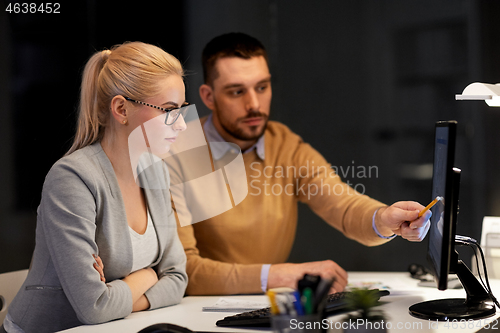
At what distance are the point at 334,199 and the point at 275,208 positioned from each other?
0.88 feet

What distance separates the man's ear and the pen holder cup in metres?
1.41

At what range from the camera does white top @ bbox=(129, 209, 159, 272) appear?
1385 mm

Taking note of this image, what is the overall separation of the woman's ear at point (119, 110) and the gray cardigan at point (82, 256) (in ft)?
0.35

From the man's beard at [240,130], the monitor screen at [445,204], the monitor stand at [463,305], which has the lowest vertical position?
the monitor stand at [463,305]

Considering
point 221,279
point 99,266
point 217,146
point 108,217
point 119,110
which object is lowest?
point 221,279

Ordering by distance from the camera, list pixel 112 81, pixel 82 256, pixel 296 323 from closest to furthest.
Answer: pixel 296 323 → pixel 82 256 → pixel 112 81

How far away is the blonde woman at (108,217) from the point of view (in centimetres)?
122

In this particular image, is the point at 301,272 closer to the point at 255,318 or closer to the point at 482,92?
the point at 255,318

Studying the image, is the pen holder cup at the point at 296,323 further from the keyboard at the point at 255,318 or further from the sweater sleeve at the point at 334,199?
the sweater sleeve at the point at 334,199

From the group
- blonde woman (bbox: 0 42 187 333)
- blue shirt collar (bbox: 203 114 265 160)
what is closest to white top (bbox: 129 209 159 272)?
blonde woman (bbox: 0 42 187 333)

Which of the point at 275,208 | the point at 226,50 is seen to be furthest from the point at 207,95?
the point at 275,208

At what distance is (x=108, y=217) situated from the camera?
1328mm

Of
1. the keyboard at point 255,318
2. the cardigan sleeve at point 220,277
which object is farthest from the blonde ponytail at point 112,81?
the keyboard at point 255,318

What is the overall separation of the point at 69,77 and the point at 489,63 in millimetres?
1813
